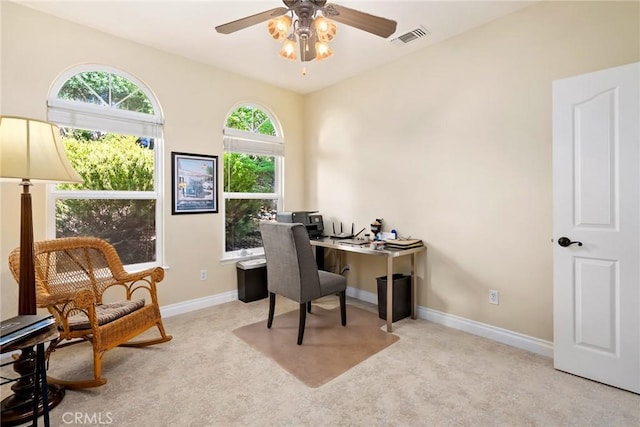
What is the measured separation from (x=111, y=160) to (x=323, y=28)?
236cm

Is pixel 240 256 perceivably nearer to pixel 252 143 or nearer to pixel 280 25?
pixel 252 143

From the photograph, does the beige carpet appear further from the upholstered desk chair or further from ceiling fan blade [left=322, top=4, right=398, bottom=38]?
ceiling fan blade [left=322, top=4, right=398, bottom=38]

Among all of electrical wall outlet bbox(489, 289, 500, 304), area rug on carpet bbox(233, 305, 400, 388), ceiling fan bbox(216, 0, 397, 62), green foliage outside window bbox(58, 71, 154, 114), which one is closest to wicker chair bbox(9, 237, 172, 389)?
area rug on carpet bbox(233, 305, 400, 388)

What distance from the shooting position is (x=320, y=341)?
8.70 feet

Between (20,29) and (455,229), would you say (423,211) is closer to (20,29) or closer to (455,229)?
(455,229)

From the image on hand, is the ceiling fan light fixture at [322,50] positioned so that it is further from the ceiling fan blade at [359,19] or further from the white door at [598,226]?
the white door at [598,226]

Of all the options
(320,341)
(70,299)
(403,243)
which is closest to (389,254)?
(403,243)

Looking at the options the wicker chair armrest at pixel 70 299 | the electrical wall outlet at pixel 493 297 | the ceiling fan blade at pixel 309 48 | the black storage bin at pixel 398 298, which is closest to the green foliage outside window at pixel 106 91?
the wicker chair armrest at pixel 70 299

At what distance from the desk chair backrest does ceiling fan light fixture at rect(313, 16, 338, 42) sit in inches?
53.3

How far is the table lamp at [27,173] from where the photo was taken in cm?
171

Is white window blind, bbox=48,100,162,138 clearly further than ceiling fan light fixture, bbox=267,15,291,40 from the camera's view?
Yes

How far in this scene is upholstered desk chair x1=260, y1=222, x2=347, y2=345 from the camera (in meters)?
2.57

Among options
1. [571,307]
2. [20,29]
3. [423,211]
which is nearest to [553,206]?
[571,307]

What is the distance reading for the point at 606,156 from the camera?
1.99m
